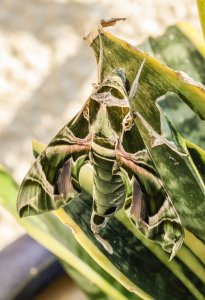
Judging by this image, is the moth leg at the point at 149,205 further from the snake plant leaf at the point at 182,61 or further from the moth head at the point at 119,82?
the snake plant leaf at the point at 182,61

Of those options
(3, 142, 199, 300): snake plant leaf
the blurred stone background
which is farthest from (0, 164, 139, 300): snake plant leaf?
the blurred stone background

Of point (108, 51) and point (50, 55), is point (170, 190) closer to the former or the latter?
point (108, 51)

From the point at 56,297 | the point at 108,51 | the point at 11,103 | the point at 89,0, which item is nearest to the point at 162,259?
the point at 108,51

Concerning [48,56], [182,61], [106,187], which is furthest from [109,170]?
[48,56]

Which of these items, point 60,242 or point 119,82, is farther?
point 60,242

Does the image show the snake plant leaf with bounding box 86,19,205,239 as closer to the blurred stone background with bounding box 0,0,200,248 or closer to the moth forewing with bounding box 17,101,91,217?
the moth forewing with bounding box 17,101,91,217

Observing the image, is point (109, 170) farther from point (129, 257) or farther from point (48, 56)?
point (48, 56)

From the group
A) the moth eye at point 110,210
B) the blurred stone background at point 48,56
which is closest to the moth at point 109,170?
the moth eye at point 110,210
